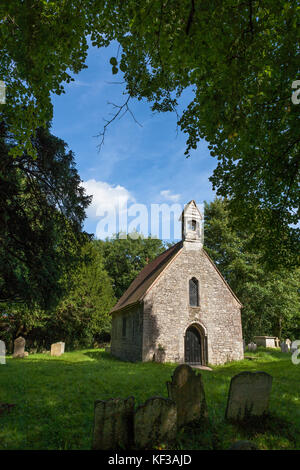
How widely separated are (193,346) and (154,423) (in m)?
13.7

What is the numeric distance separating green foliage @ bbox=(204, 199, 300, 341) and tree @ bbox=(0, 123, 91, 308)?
58.0ft

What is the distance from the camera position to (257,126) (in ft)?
21.6

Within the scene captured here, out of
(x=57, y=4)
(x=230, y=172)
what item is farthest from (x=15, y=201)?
(x=230, y=172)

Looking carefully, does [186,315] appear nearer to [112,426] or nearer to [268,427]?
[268,427]

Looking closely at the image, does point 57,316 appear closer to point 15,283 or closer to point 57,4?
point 15,283

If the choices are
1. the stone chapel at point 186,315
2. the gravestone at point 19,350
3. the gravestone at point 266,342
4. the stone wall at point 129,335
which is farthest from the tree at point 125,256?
the stone chapel at point 186,315

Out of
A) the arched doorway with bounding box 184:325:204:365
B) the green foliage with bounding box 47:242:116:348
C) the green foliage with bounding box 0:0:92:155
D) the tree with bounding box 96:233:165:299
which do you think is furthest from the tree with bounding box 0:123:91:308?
the tree with bounding box 96:233:165:299

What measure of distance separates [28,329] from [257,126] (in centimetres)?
2870

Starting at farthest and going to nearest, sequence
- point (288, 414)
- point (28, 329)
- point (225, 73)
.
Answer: point (28, 329) < point (288, 414) < point (225, 73)

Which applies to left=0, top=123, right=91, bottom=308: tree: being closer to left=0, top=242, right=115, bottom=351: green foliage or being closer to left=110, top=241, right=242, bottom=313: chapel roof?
left=110, top=241, right=242, bottom=313: chapel roof

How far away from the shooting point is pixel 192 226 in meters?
20.0

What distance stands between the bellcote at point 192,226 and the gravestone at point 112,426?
1487cm

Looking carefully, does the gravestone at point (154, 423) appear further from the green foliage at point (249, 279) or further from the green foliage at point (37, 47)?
the green foliage at point (249, 279)

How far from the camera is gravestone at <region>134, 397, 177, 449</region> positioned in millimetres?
4570
